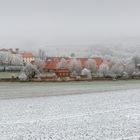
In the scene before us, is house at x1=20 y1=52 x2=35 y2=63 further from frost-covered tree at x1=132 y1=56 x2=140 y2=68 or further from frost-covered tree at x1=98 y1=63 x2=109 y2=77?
frost-covered tree at x1=132 y1=56 x2=140 y2=68

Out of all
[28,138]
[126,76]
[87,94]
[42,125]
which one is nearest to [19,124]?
[42,125]

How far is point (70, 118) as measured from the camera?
1557 centimetres

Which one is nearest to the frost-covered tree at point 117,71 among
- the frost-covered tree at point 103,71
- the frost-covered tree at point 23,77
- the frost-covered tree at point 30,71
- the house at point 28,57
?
the frost-covered tree at point 103,71

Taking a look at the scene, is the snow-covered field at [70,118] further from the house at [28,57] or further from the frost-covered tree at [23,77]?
the house at [28,57]

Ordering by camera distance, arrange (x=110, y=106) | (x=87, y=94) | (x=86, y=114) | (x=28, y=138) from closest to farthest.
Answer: (x=28, y=138)
(x=86, y=114)
(x=110, y=106)
(x=87, y=94)

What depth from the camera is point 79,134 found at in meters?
12.4

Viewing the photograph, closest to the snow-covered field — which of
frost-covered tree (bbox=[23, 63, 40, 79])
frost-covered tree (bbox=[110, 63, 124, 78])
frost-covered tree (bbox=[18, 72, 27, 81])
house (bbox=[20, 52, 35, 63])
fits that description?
frost-covered tree (bbox=[18, 72, 27, 81])

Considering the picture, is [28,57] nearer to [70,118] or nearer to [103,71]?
[103,71]

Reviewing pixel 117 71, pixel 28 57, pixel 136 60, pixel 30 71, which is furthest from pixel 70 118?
pixel 28 57

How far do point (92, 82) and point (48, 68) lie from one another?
27.2 ft

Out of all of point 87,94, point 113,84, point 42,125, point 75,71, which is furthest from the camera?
point 75,71

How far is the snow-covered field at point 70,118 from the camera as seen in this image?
40.4 ft

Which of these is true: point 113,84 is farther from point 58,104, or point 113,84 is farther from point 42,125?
point 42,125

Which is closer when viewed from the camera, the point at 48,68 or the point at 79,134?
the point at 79,134
